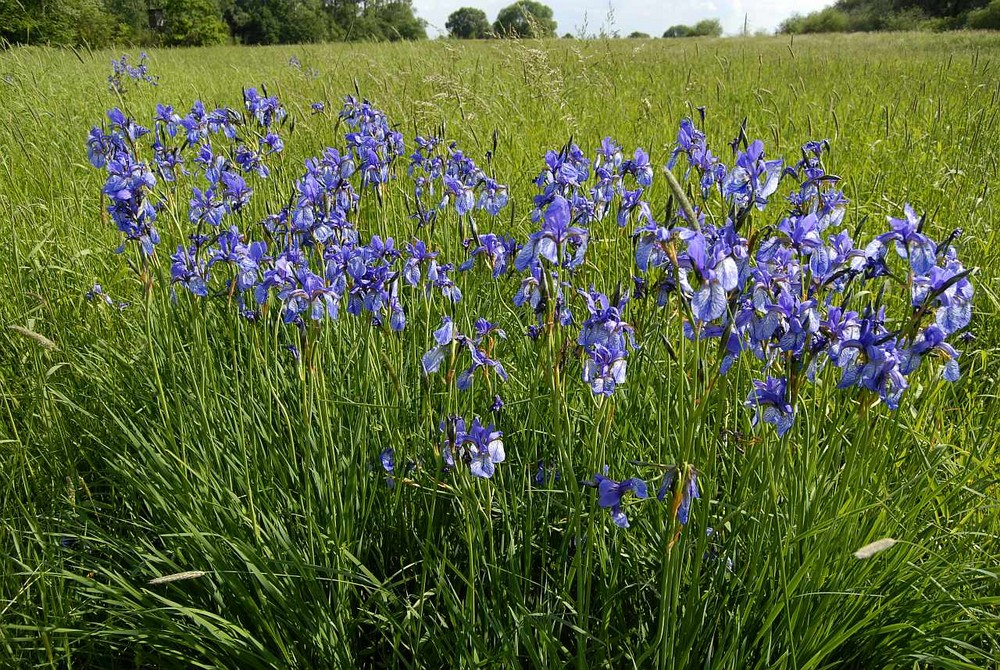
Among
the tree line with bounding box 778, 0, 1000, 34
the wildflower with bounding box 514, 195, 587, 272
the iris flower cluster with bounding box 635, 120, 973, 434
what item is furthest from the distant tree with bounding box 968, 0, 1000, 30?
the wildflower with bounding box 514, 195, 587, 272

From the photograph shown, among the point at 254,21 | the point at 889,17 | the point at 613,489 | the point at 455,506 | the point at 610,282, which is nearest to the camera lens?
the point at 613,489

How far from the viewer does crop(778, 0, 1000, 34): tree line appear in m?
35.1

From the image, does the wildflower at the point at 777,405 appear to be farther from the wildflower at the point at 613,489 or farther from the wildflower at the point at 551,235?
the wildflower at the point at 551,235

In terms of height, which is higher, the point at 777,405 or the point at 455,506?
the point at 777,405

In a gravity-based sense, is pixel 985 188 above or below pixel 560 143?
below

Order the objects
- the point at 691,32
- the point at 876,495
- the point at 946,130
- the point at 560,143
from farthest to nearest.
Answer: the point at 691,32 → the point at 946,130 → the point at 560,143 → the point at 876,495

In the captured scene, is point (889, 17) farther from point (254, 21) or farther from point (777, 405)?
point (777, 405)

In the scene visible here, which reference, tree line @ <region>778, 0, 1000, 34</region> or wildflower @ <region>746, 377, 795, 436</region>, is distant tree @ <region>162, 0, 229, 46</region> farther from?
wildflower @ <region>746, 377, 795, 436</region>

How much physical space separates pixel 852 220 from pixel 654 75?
17.9 feet

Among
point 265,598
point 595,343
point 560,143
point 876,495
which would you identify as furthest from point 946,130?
point 265,598

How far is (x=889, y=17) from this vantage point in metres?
39.9

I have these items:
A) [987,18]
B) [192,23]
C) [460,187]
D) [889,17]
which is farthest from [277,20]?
[460,187]

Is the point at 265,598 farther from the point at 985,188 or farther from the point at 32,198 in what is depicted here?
the point at 985,188

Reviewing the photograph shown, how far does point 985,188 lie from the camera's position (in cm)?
373
